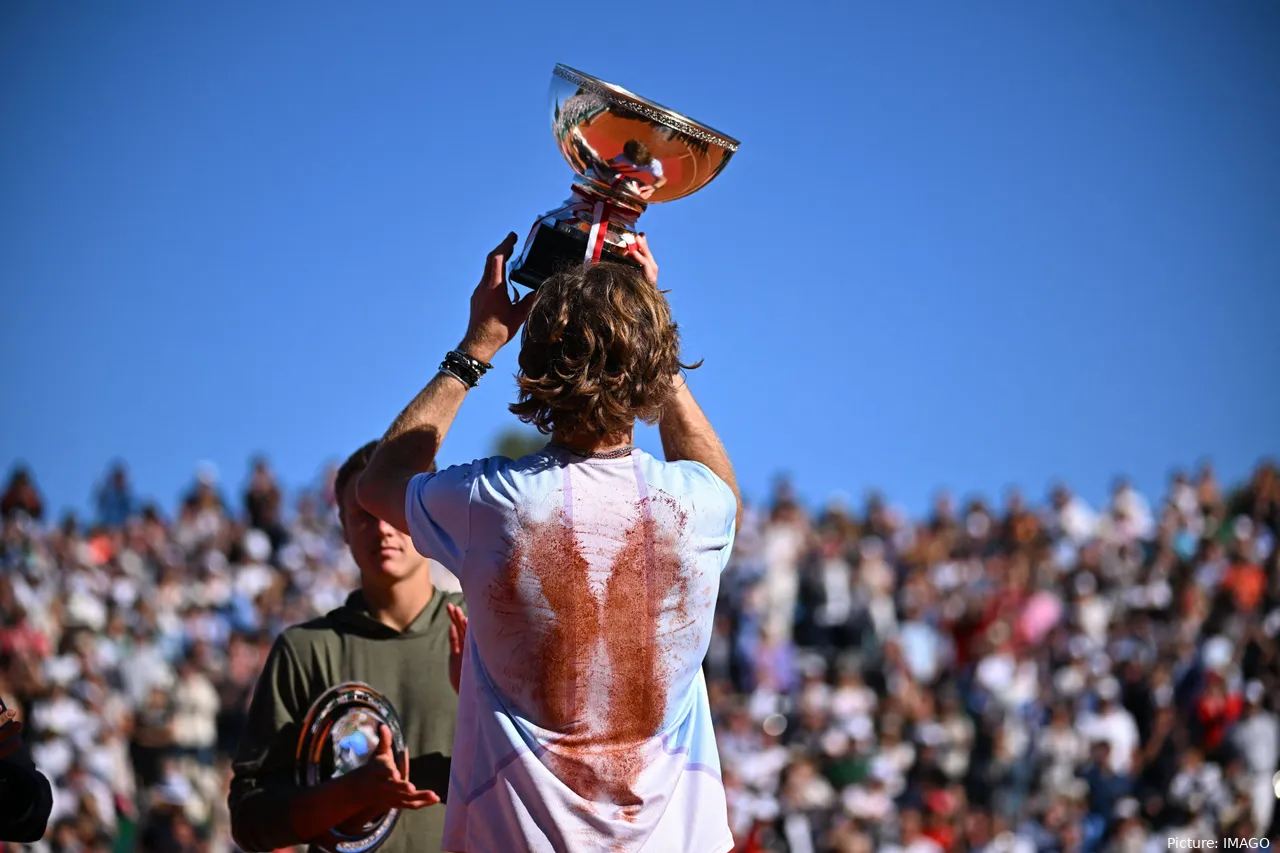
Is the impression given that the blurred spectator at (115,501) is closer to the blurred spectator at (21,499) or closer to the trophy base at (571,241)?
the blurred spectator at (21,499)

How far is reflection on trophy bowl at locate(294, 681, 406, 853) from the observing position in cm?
385

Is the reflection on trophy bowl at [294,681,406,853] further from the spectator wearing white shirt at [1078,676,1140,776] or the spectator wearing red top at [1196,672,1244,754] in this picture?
the spectator wearing red top at [1196,672,1244,754]

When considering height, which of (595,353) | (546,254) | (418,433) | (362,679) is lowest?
(362,679)

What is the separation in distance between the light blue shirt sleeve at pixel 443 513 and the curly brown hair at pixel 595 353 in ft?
0.60

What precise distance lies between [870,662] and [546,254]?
43.1ft

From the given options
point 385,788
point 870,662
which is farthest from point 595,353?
point 870,662

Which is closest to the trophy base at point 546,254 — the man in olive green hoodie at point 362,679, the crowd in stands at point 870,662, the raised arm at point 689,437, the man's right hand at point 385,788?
the raised arm at point 689,437

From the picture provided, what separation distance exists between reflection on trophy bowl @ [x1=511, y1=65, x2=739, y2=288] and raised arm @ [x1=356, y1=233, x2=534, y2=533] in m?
0.17

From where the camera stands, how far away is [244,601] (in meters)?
15.4

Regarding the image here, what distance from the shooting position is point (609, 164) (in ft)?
11.3

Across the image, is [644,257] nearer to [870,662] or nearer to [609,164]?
[609,164]

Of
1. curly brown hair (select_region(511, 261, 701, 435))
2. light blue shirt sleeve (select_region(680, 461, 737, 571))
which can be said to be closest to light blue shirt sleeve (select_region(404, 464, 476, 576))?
curly brown hair (select_region(511, 261, 701, 435))

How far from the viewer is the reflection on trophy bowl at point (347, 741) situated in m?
3.85

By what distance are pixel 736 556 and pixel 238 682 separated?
603cm
